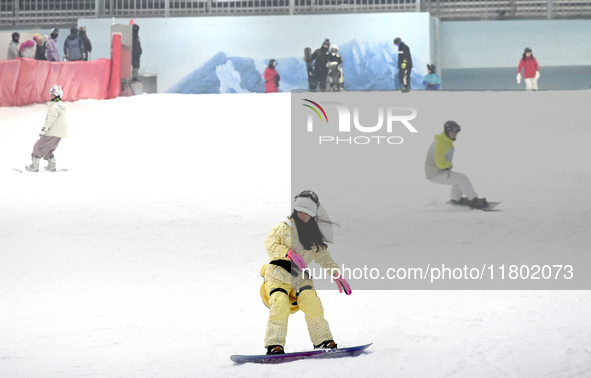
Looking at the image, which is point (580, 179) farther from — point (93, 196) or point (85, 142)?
point (85, 142)

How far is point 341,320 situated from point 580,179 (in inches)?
240

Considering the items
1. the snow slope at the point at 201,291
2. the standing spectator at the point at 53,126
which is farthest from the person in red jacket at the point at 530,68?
the standing spectator at the point at 53,126

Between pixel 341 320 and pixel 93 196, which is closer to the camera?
pixel 341 320

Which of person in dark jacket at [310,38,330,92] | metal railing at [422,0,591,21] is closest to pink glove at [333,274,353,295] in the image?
person in dark jacket at [310,38,330,92]

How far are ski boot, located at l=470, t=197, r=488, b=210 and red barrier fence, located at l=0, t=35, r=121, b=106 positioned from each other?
10.5 m

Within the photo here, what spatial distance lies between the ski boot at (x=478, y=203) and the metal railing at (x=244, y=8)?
14.7m

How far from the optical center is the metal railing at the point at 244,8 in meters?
22.3

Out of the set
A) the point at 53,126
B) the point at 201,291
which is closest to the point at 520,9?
the point at 53,126

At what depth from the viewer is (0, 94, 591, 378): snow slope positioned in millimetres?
4199

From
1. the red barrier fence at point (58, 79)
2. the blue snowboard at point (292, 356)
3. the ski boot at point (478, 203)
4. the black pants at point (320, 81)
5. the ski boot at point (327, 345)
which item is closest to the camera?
the blue snowboard at point (292, 356)

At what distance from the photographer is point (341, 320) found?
16.7 feet

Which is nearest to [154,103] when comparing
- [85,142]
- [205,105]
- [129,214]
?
[205,105]

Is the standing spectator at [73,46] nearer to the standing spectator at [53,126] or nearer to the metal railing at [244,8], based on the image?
the metal railing at [244,8]

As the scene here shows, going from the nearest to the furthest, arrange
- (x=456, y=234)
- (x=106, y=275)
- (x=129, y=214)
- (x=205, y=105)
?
(x=106, y=275), (x=456, y=234), (x=129, y=214), (x=205, y=105)
